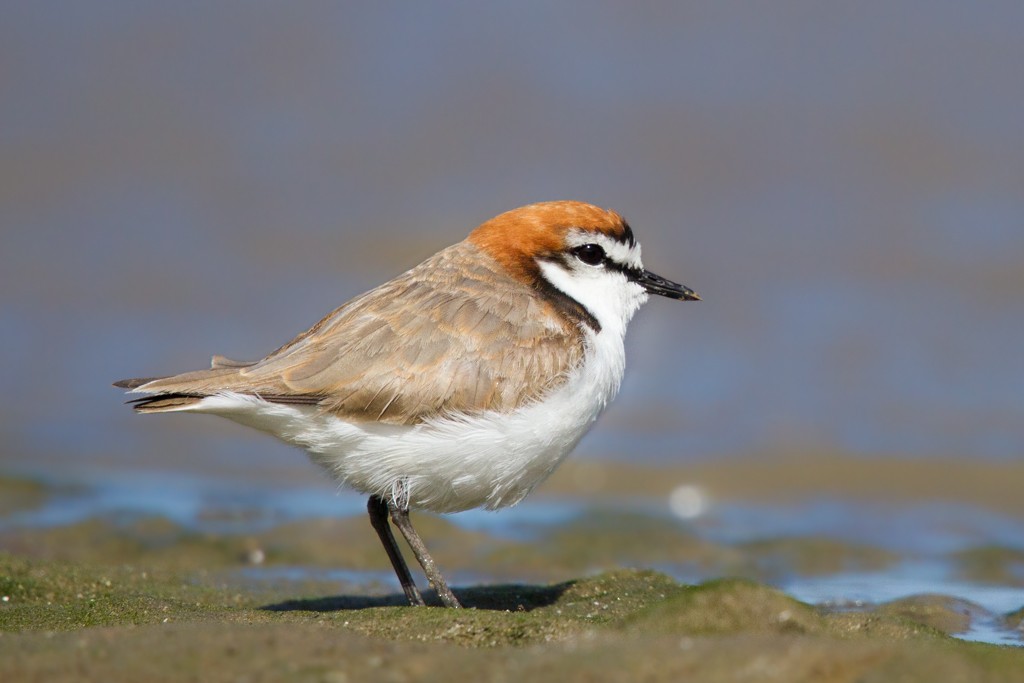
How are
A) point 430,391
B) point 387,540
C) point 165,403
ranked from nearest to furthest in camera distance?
point 165,403
point 430,391
point 387,540

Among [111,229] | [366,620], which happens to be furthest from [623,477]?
[111,229]

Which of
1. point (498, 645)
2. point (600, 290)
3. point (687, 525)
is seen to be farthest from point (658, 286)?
point (687, 525)

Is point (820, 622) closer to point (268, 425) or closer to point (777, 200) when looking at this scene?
point (268, 425)

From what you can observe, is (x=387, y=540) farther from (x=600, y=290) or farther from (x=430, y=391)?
(x=600, y=290)

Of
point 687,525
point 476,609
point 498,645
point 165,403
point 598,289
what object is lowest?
point 498,645

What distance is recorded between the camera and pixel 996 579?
30.8 ft

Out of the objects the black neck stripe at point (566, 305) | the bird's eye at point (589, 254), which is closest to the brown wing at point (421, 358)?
the black neck stripe at point (566, 305)

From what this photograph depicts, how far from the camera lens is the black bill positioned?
781 centimetres

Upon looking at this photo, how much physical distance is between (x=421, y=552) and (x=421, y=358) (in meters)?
1.11

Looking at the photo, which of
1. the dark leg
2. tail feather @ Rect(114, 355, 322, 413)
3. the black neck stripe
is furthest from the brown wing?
the dark leg

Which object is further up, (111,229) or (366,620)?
(111,229)

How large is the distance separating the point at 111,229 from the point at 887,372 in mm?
9797

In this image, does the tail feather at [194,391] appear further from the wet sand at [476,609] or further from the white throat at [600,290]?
the white throat at [600,290]

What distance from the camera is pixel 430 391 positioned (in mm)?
6508
